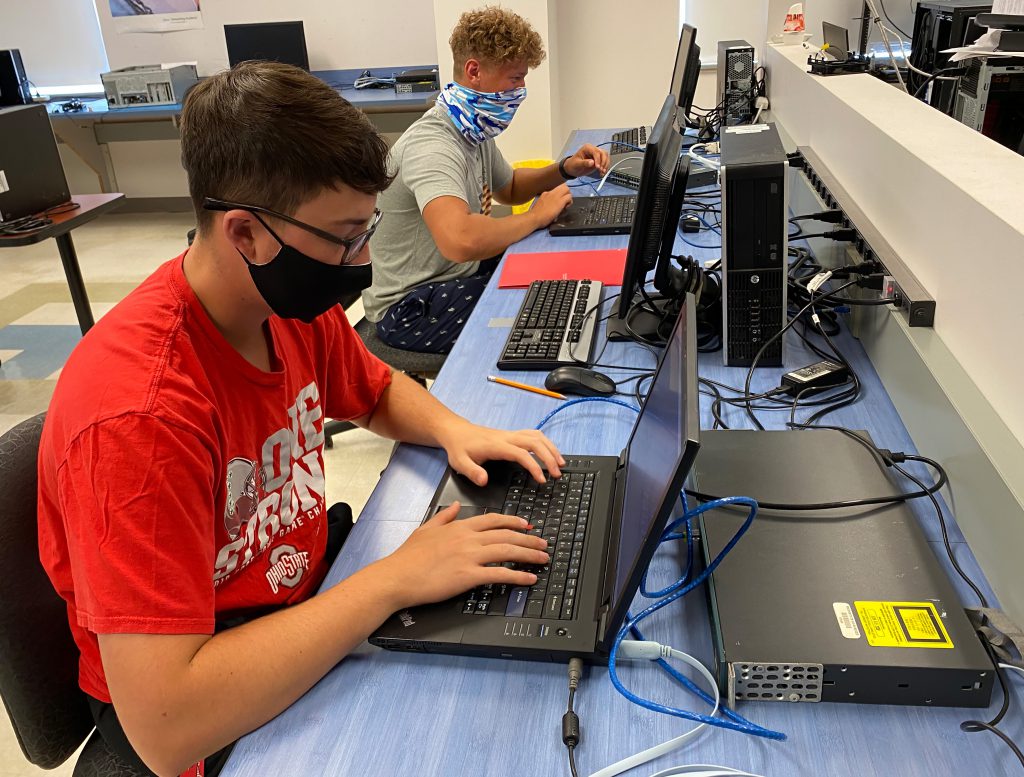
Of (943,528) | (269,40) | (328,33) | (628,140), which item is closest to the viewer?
(943,528)

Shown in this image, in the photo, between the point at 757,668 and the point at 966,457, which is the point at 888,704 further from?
the point at 966,457

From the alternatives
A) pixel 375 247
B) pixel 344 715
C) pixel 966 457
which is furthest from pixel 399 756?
pixel 375 247

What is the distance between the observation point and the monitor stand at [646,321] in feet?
4.93

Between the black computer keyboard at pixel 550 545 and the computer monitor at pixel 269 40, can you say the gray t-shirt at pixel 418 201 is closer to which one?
the black computer keyboard at pixel 550 545

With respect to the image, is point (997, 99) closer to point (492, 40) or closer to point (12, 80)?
point (492, 40)

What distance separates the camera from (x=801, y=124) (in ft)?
7.46

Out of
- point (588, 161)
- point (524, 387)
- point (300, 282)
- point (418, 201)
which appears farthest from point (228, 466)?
point (588, 161)

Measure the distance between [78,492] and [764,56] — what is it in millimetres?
3100

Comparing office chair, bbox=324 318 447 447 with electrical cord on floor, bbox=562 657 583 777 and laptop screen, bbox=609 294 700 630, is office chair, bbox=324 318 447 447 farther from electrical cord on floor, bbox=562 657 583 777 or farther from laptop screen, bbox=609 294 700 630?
electrical cord on floor, bbox=562 657 583 777

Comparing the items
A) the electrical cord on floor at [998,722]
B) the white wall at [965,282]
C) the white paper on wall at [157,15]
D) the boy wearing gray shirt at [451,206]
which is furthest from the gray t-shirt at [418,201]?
the white paper on wall at [157,15]

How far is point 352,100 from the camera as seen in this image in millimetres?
4344

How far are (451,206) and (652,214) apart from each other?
2.44 feet

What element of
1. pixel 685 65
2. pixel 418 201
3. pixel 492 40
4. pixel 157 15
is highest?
pixel 157 15

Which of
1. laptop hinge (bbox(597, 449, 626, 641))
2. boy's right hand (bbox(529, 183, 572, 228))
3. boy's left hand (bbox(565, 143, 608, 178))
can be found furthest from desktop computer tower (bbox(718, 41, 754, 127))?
laptop hinge (bbox(597, 449, 626, 641))
